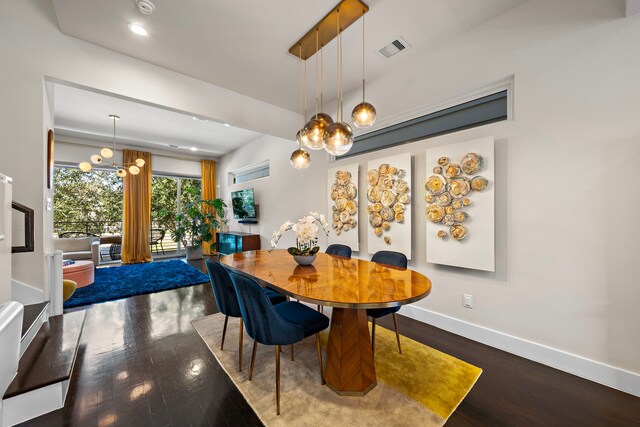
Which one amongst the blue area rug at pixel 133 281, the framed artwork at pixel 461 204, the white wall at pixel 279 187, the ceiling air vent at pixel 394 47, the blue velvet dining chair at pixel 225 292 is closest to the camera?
the blue velvet dining chair at pixel 225 292

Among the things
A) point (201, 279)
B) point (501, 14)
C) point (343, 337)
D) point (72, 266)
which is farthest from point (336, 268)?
point (72, 266)

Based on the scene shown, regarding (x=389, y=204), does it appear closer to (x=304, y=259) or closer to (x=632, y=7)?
(x=304, y=259)

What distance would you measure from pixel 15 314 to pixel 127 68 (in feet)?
8.90

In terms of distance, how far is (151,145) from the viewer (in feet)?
21.6

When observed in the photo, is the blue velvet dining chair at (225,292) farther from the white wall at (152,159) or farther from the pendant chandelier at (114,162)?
the white wall at (152,159)

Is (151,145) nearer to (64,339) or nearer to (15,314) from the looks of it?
(64,339)

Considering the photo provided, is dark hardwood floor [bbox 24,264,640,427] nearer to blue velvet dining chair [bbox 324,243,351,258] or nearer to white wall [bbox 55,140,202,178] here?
blue velvet dining chair [bbox 324,243,351,258]

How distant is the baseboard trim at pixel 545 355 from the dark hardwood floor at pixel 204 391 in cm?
6

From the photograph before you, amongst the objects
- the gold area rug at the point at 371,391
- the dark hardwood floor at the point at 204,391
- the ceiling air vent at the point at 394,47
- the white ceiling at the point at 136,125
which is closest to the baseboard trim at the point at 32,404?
the dark hardwood floor at the point at 204,391

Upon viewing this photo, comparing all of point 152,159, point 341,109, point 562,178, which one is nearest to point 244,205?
point 152,159

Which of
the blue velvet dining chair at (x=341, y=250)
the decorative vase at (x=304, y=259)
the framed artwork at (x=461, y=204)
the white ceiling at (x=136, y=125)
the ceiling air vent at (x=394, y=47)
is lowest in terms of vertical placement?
the blue velvet dining chair at (x=341, y=250)

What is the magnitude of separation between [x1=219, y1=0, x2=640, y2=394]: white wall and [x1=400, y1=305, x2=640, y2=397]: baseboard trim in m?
0.03

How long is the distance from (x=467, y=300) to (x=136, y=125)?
6641 millimetres

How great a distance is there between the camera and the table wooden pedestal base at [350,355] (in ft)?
5.47
